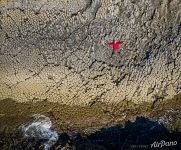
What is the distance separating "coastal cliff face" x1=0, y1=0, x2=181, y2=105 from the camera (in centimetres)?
766

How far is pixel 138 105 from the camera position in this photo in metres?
7.70

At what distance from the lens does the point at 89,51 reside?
776 centimetres

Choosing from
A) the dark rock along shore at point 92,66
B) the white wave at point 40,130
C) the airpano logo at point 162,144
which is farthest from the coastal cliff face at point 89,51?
the airpano logo at point 162,144

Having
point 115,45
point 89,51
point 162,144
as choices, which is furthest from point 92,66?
point 162,144

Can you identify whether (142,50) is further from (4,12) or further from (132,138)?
(4,12)

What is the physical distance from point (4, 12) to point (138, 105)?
2.03 meters

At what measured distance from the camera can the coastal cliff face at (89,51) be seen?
7.66 meters

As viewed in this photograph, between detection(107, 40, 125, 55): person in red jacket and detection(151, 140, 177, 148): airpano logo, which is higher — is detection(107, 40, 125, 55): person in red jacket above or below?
above

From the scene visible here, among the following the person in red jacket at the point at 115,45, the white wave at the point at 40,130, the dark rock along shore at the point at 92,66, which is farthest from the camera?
the person in red jacket at the point at 115,45

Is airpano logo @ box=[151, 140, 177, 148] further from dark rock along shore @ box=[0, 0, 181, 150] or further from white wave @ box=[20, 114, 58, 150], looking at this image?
white wave @ box=[20, 114, 58, 150]

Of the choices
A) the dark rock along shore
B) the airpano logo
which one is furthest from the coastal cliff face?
the airpano logo

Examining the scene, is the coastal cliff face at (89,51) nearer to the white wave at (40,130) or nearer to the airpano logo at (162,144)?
the white wave at (40,130)

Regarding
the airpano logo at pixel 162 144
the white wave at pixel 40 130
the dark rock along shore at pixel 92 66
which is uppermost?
the dark rock along shore at pixel 92 66

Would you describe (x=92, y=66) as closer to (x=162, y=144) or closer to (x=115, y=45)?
(x=115, y=45)
